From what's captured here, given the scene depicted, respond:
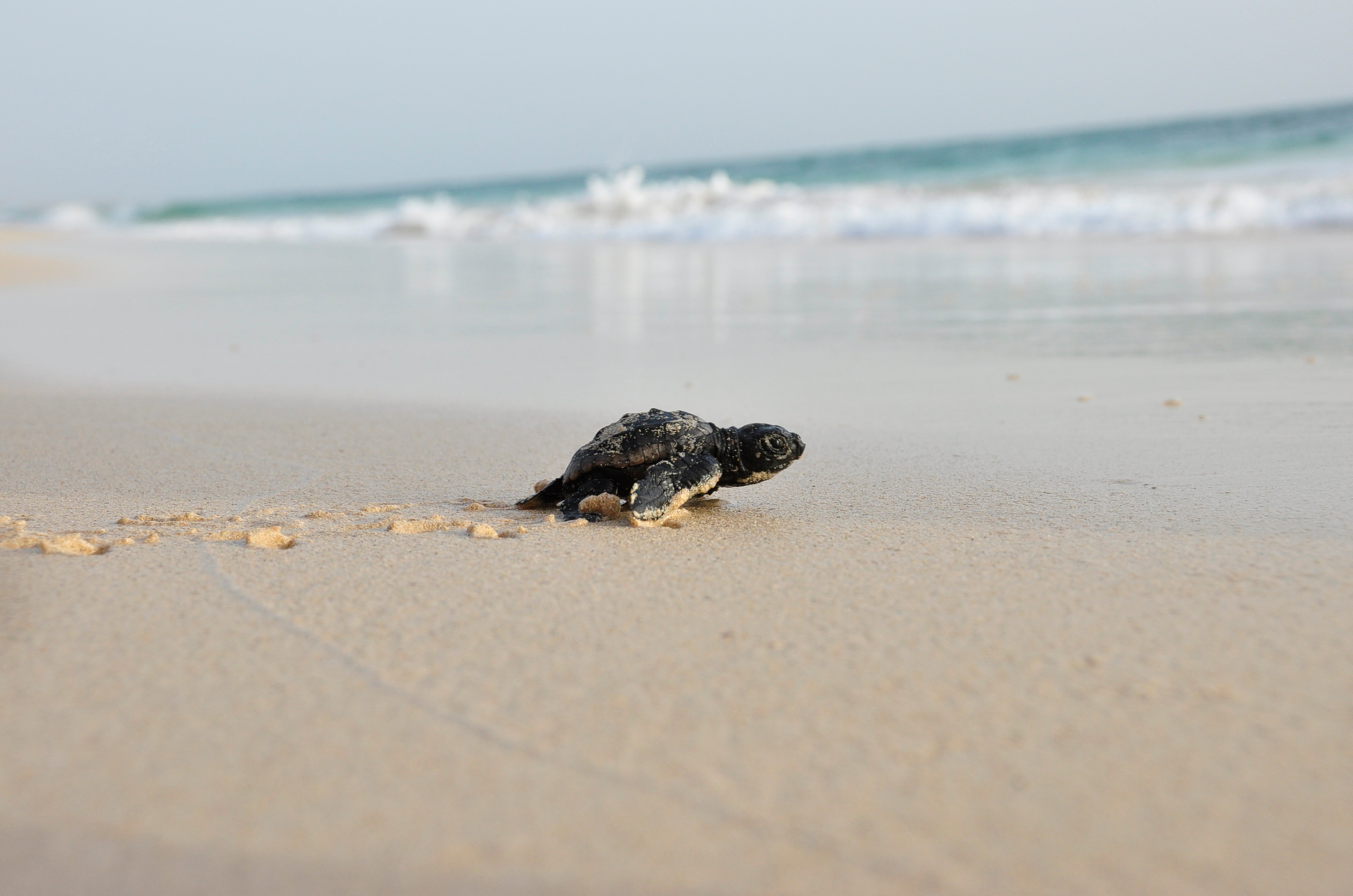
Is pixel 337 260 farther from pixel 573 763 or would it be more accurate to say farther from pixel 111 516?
pixel 573 763

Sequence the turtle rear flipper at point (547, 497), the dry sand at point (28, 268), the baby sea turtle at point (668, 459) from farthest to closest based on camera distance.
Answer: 1. the dry sand at point (28, 268)
2. the turtle rear flipper at point (547, 497)
3. the baby sea turtle at point (668, 459)

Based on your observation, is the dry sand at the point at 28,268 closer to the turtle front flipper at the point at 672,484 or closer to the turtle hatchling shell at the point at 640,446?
the turtle hatchling shell at the point at 640,446

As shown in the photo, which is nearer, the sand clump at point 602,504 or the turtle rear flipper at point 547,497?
the sand clump at point 602,504

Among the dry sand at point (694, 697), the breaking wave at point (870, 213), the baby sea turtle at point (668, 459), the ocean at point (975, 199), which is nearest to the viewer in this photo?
the dry sand at point (694, 697)

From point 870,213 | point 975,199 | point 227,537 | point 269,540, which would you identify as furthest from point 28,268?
point 975,199

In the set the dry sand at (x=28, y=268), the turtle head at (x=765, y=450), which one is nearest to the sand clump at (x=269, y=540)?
the turtle head at (x=765, y=450)

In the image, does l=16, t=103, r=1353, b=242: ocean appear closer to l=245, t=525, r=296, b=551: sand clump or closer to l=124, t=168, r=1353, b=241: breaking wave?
l=124, t=168, r=1353, b=241: breaking wave

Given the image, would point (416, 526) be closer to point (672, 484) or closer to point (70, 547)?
point (672, 484)

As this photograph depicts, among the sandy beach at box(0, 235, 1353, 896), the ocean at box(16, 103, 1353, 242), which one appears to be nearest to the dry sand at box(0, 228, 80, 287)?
the sandy beach at box(0, 235, 1353, 896)
